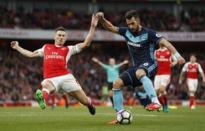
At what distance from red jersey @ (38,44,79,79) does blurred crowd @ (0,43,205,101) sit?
76.4 feet

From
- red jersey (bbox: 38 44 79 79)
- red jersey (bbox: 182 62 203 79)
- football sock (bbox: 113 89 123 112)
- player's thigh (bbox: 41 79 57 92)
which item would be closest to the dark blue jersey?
football sock (bbox: 113 89 123 112)

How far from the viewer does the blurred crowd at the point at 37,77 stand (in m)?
38.9

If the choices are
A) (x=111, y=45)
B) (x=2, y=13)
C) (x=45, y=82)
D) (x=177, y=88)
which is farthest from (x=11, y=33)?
(x=45, y=82)

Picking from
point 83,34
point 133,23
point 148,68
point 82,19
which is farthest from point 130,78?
point 82,19

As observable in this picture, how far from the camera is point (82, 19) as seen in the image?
4588 centimetres

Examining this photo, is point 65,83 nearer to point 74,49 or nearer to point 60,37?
point 74,49

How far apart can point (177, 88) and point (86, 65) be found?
700 centimetres

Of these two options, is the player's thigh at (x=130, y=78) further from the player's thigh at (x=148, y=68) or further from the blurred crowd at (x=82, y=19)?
the blurred crowd at (x=82, y=19)

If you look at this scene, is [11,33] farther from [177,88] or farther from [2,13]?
[177,88]

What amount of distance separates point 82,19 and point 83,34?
326 centimetres

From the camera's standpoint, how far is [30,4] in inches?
1855

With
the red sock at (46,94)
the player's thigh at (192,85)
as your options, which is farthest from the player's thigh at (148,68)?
the player's thigh at (192,85)

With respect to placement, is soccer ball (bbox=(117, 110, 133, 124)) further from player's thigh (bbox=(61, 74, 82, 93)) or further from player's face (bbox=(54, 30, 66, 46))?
player's face (bbox=(54, 30, 66, 46))

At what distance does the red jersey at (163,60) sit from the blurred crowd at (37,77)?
16.7m
